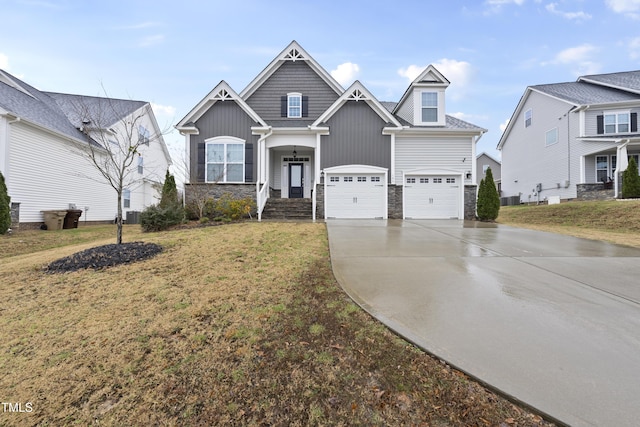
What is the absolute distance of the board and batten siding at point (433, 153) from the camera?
46.0 ft

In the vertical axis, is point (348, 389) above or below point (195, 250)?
below

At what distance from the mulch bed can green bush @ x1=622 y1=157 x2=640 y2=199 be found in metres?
21.1

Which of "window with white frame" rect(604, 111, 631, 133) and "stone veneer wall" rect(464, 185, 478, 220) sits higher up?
"window with white frame" rect(604, 111, 631, 133)

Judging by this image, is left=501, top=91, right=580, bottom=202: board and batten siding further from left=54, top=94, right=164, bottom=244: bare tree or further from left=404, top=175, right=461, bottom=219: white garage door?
left=54, top=94, right=164, bottom=244: bare tree

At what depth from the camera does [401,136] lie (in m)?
14.1

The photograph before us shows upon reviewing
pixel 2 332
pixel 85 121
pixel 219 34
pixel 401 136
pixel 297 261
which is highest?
pixel 219 34

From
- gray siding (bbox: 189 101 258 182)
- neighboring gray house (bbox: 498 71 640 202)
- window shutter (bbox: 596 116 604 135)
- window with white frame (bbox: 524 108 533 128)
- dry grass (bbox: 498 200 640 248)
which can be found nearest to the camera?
dry grass (bbox: 498 200 640 248)

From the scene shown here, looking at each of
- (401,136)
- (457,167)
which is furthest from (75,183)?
(457,167)

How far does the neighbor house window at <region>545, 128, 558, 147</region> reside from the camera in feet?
65.5

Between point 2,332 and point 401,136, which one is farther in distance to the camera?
point 401,136

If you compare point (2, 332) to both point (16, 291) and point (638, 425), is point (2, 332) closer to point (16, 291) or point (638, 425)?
point (16, 291)

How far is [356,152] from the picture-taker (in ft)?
45.4

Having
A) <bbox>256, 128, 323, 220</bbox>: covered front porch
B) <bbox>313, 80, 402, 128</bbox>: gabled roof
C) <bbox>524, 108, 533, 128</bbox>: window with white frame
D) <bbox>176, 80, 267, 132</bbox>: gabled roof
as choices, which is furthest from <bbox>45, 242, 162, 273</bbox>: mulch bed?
<bbox>524, 108, 533, 128</bbox>: window with white frame

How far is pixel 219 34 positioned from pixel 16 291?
12401mm
